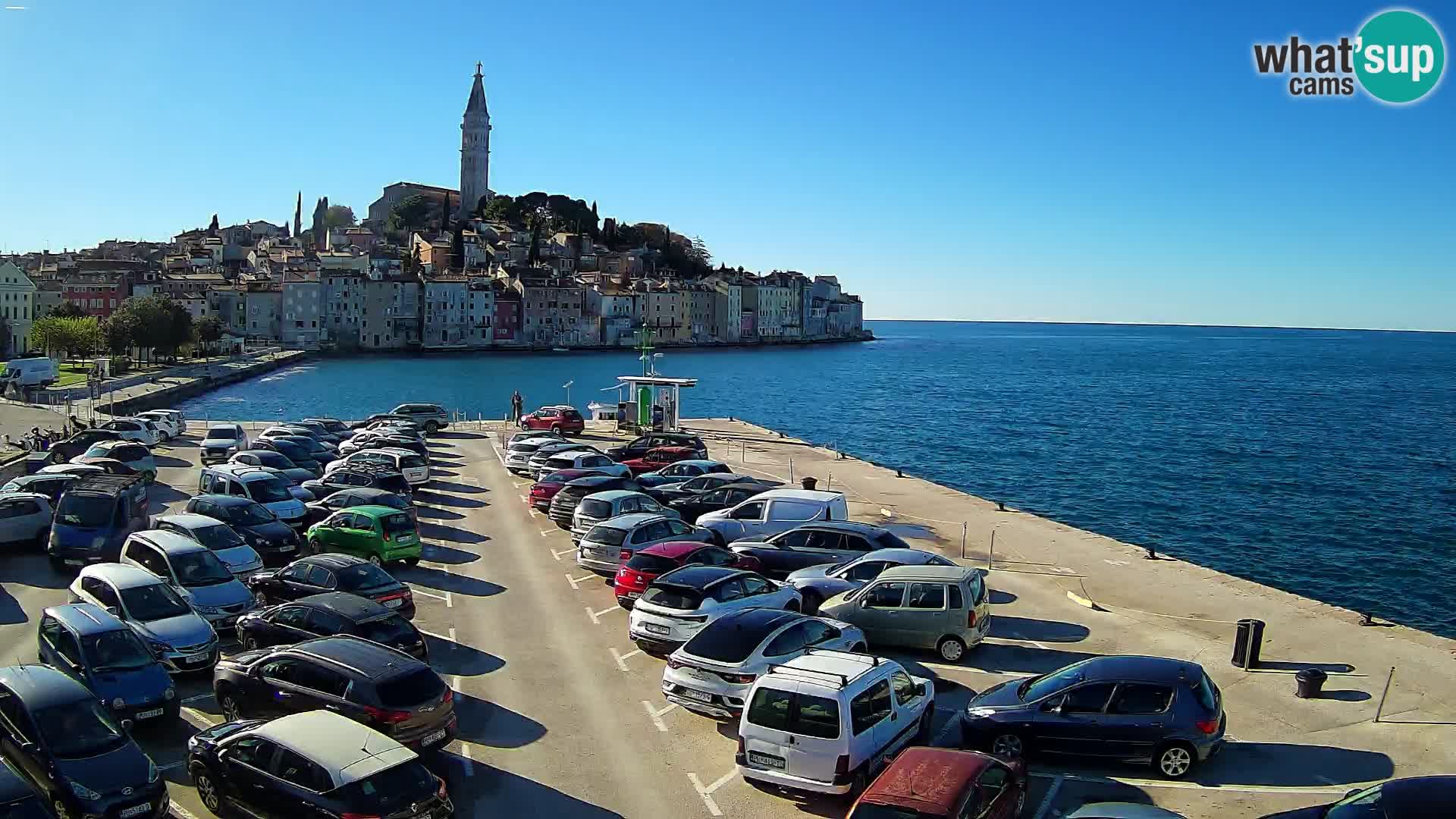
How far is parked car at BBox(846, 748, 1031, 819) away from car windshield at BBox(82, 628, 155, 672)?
7837mm

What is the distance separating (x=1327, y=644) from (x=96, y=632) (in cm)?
1568

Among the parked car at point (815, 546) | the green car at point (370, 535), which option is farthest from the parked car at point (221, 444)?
the parked car at point (815, 546)

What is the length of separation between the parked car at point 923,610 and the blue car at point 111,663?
8.08 meters

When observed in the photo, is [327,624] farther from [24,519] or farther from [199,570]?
[24,519]

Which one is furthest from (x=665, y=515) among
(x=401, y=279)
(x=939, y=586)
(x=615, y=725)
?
(x=401, y=279)

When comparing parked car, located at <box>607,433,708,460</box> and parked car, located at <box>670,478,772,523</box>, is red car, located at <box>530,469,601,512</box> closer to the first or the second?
parked car, located at <box>670,478,772,523</box>

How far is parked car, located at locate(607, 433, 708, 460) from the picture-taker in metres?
31.1

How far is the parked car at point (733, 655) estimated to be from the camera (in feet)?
36.9

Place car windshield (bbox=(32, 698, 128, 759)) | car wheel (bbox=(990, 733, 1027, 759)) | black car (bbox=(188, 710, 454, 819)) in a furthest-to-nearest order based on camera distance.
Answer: car wheel (bbox=(990, 733, 1027, 759)) < car windshield (bbox=(32, 698, 128, 759)) < black car (bbox=(188, 710, 454, 819))

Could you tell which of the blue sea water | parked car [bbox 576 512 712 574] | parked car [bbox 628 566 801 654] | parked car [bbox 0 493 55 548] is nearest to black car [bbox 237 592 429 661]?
parked car [bbox 628 566 801 654]

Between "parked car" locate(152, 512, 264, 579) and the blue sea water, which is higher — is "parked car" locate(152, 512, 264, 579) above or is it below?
above

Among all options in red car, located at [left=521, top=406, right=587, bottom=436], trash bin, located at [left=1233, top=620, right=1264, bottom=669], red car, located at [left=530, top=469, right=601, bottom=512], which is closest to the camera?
trash bin, located at [left=1233, top=620, right=1264, bottom=669]

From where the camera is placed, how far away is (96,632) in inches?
442

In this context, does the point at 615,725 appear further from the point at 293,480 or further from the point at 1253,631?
the point at 293,480
